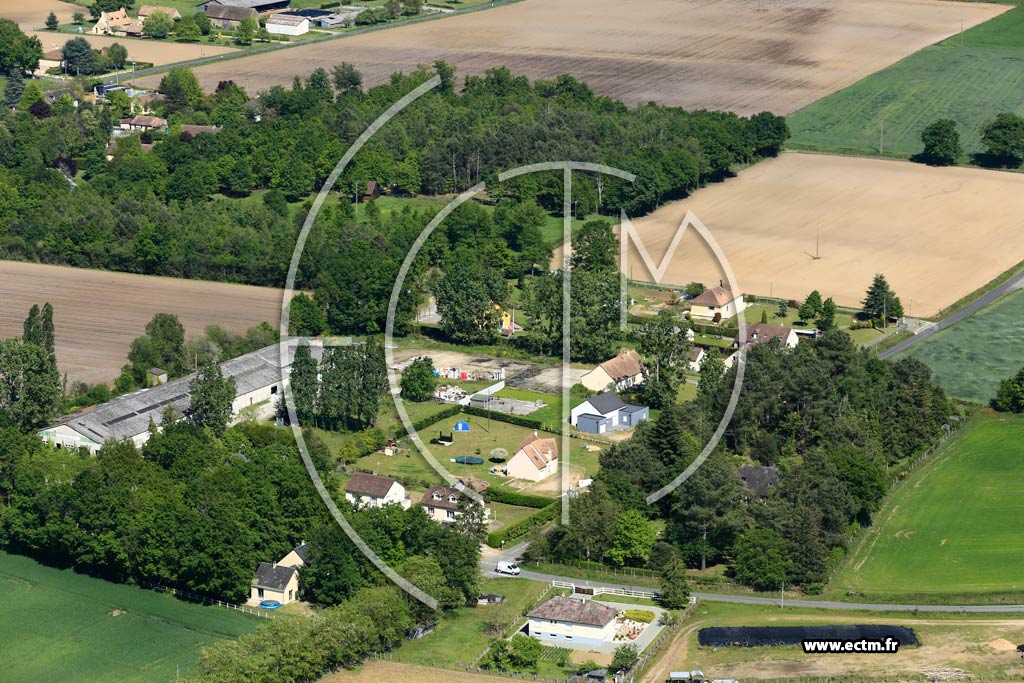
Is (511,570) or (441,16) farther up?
(441,16)

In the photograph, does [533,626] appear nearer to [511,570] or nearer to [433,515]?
[511,570]

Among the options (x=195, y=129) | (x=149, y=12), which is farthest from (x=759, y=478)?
(x=149, y=12)

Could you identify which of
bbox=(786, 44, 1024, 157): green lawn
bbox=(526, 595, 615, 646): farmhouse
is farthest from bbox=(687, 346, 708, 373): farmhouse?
bbox=(786, 44, 1024, 157): green lawn

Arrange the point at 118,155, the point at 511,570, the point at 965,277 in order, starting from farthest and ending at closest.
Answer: the point at 118,155 < the point at 965,277 < the point at 511,570

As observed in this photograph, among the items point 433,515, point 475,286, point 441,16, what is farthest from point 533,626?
point 441,16

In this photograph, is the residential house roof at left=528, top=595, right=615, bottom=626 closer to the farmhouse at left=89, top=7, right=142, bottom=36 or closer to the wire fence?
the wire fence

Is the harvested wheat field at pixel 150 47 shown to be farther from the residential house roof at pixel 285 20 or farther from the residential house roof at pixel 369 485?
the residential house roof at pixel 369 485

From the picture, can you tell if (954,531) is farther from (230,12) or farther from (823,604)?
(230,12)

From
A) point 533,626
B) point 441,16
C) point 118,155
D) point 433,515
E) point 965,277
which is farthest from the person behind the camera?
point 441,16
